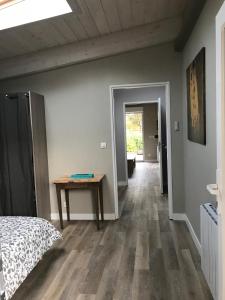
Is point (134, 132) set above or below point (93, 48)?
below

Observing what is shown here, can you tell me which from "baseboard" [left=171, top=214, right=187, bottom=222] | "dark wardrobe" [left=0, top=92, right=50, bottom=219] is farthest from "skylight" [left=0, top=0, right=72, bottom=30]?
"baseboard" [left=171, top=214, right=187, bottom=222]

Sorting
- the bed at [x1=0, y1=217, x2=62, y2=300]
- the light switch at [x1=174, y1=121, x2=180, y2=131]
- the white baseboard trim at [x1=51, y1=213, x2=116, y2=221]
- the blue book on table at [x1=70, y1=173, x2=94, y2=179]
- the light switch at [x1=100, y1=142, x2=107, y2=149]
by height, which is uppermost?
the light switch at [x1=174, y1=121, x2=180, y2=131]

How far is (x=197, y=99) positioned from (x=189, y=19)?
2.77ft

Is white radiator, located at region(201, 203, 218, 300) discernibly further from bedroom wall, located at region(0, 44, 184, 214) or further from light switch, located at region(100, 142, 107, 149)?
light switch, located at region(100, 142, 107, 149)

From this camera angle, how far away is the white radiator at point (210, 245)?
179 centimetres

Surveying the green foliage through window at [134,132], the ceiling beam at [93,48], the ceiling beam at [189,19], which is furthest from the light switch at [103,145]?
the green foliage through window at [134,132]

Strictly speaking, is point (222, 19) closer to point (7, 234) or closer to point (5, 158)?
point (7, 234)

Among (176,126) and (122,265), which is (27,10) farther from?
(122,265)

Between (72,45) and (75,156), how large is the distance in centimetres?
162

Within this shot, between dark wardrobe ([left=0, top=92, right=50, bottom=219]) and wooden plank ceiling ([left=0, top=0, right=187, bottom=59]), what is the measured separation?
2.21ft

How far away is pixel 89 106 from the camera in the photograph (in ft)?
12.8

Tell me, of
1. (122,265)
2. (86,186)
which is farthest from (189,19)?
(122,265)

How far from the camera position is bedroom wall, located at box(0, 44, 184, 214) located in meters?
3.69

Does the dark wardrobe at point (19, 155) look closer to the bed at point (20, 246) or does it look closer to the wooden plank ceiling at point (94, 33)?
the wooden plank ceiling at point (94, 33)
